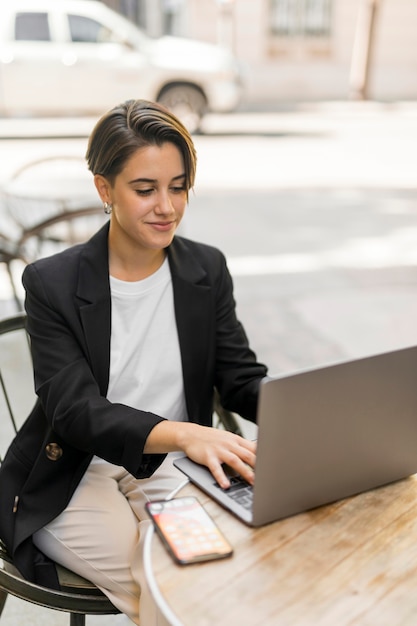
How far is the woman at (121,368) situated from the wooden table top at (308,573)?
21 centimetres

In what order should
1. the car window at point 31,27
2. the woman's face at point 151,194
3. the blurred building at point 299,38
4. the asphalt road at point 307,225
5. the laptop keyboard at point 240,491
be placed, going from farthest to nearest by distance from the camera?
the blurred building at point 299,38, the car window at point 31,27, the asphalt road at point 307,225, the woman's face at point 151,194, the laptop keyboard at point 240,491

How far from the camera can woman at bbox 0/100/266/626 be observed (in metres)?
1.41

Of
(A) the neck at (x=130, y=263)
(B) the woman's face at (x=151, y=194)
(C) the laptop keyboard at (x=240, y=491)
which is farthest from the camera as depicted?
(A) the neck at (x=130, y=263)

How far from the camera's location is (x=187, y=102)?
10.1 m

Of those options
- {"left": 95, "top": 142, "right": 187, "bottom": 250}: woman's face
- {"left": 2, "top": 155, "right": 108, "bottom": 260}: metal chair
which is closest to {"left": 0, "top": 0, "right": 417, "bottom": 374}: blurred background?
{"left": 2, "top": 155, "right": 108, "bottom": 260}: metal chair

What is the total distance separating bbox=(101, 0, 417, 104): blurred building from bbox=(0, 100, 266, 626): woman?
566 inches

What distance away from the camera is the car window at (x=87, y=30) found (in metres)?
9.40

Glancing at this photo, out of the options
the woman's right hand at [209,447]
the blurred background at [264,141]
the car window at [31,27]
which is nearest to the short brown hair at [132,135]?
the woman's right hand at [209,447]

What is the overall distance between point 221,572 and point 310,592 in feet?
0.42

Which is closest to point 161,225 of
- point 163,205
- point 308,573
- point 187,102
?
point 163,205

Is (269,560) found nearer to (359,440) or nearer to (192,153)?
(359,440)

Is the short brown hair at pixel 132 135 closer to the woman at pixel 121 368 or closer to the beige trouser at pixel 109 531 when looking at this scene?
the woman at pixel 121 368

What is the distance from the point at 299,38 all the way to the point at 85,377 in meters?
16.1

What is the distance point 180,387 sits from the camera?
165 centimetres
